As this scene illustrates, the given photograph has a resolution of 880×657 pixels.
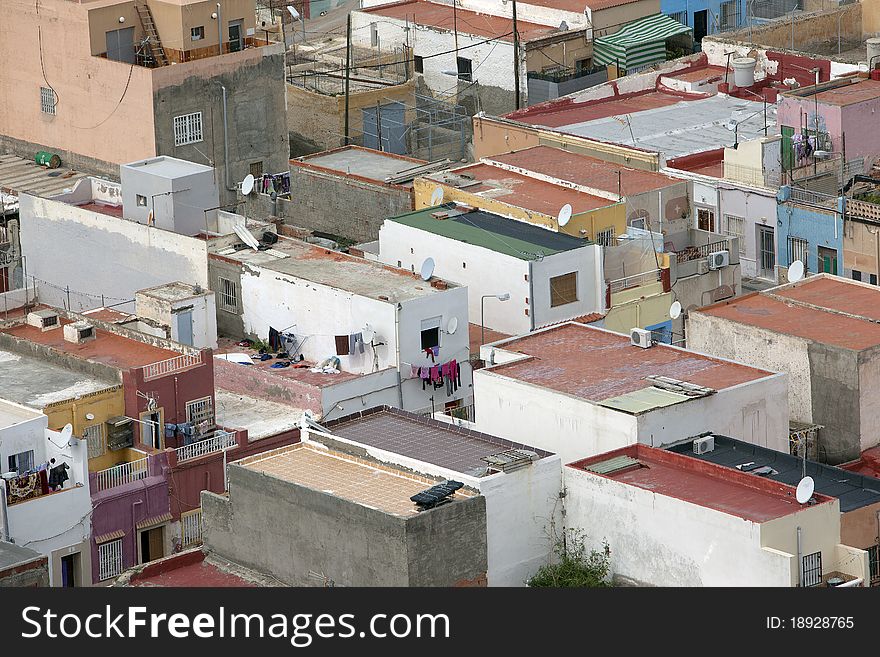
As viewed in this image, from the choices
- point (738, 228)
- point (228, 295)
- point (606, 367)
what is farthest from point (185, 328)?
point (738, 228)

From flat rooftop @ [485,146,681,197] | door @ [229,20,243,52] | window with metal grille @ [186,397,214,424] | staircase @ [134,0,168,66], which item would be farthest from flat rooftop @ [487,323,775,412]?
door @ [229,20,243,52]

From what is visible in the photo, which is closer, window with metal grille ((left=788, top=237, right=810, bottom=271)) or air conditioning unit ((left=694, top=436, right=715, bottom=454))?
air conditioning unit ((left=694, top=436, right=715, bottom=454))

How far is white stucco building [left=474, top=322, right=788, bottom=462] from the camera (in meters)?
71.4

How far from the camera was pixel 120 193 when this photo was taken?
93812 millimetres

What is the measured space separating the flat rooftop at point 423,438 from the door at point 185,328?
11.2 metres

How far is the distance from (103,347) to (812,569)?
25286 mm

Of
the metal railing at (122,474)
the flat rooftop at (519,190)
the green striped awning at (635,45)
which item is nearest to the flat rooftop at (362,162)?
the flat rooftop at (519,190)

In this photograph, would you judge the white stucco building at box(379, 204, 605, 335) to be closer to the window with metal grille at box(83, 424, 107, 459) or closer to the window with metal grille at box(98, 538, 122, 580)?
the window with metal grille at box(83, 424, 107, 459)

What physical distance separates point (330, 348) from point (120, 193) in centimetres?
1475

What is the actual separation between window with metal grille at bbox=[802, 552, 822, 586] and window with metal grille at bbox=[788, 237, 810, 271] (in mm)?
30030

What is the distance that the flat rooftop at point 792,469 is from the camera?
69.4 meters

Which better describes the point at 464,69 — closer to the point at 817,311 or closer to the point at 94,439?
the point at 817,311

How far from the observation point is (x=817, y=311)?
81438 mm

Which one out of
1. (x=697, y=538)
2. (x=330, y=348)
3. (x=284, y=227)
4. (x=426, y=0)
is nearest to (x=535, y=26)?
(x=426, y=0)
